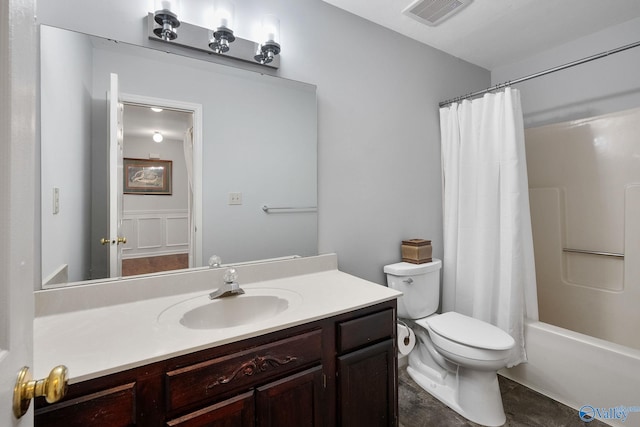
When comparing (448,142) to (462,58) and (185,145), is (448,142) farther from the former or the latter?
(185,145)

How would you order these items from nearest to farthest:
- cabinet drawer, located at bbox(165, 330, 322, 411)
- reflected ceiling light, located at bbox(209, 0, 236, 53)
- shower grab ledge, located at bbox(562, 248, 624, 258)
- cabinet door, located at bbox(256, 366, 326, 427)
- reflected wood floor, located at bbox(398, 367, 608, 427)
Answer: cabinet drawer, located at bbox(165, 330, 322, 411) → cabinet door, located at bbox(256, 366, 326, 427) → reflected ceiling light, located at bbox(209, 0, 236, 53) → reflected wood floor, located at bbox(398, 367, 608, 427) → shower grab ledge, located at bbox(562, 248, 624, 258)

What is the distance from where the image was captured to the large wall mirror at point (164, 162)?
114 cm

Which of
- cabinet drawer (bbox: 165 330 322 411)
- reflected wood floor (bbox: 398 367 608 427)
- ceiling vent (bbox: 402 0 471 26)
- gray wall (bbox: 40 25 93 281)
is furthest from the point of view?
ceiling vent (bbox: 402 0 471 26)

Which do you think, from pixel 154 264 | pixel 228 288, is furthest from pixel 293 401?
pixel 154 264

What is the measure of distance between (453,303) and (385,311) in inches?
45.5

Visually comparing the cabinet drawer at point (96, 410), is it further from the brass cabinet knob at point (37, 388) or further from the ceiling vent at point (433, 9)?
the ceiling vent at point (433, 9)

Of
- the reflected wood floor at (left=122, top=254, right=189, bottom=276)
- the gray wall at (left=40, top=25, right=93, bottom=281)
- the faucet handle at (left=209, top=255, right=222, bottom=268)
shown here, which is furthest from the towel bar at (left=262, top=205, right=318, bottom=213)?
the gray wall at (left=40, top=25, right=93, bottom=281)

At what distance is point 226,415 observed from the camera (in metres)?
0.88

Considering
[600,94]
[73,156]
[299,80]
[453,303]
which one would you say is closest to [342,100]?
[299,80]

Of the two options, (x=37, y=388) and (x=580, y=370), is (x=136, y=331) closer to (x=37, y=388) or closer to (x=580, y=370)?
(x=37, y=388)

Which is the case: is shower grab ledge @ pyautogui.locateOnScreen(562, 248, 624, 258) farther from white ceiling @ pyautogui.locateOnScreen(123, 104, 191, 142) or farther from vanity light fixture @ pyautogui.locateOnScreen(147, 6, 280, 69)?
white ceiling @ pyautogui.locateOnScreen(123, 104, 191, 142)

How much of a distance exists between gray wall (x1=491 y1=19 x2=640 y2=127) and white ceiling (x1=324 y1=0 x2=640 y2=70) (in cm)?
8

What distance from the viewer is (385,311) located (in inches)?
49.9

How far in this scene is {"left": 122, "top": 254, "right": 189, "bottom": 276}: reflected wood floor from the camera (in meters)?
1.24
